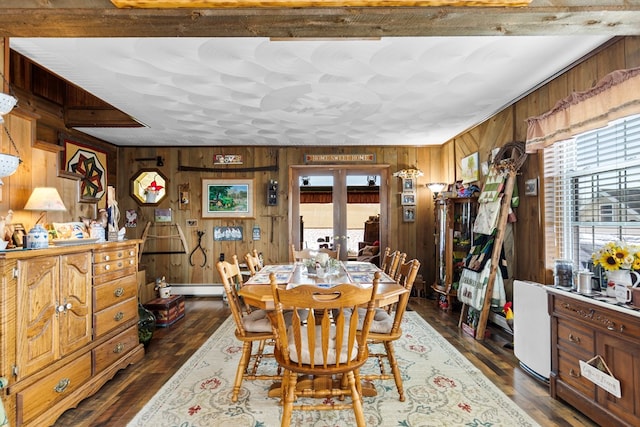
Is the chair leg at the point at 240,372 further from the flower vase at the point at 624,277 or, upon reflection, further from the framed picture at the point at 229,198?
the framed picture at the point at 229,198

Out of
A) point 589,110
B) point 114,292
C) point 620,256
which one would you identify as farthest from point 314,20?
point 114,292

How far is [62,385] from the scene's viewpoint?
2.17 meters

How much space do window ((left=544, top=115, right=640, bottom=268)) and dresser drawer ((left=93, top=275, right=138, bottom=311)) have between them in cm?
381

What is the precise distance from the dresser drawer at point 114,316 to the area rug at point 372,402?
66cm

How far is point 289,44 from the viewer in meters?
2.37

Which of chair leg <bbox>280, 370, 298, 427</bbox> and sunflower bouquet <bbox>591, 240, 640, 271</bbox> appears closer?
chair leg <bbox>280, 370, 298, 427</bbox>

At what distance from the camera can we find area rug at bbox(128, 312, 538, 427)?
2098 millimetres

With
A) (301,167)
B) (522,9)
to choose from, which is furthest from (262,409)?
(301,167)

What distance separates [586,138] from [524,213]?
919 millimetres

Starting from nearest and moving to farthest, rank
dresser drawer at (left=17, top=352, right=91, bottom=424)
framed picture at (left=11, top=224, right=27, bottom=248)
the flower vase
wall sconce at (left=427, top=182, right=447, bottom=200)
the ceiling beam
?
1. the ceiling beam
2. dresser drawer at (left=17, top=352, right=91, bottom=424)
3. the flower vase
4. framed picture at (left=11, top=224, right=27, bottom=248)
5. wall sconce at (left=427, top=182, right=447, bottom=200)

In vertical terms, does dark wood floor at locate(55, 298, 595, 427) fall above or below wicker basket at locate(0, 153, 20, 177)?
below

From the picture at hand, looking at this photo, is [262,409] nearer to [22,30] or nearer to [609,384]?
[609,384]

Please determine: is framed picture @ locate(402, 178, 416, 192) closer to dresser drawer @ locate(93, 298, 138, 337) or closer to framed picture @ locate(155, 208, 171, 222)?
framed picture @ locate(155, 208, 171, 222)

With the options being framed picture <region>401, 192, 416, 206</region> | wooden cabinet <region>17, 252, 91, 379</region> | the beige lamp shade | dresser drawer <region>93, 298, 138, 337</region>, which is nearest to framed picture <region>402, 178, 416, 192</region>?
framed picture <region>401, 192, 416, 206</region>
